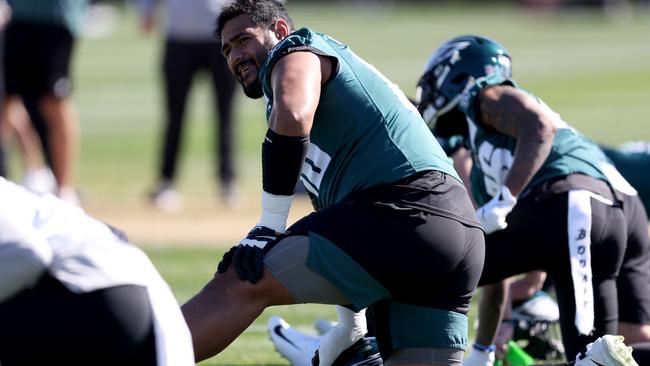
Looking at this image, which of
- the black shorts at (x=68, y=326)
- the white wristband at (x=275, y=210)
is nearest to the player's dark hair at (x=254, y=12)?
the white wristband at (x=275, y=210)

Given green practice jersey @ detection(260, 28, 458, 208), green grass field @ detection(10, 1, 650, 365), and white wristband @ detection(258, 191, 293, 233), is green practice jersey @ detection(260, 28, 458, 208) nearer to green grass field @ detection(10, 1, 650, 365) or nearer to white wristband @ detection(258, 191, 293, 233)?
white wristband @ detection(258, 191, 293, 233)

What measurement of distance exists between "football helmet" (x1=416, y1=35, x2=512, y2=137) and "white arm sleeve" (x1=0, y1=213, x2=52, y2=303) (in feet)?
8.82

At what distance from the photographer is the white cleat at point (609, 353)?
4988mm

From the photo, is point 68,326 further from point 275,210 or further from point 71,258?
point 275,210

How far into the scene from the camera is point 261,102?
67.7ft

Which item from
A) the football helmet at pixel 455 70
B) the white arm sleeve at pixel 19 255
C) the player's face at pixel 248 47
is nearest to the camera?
the white arm sleeve at pixel 19 255

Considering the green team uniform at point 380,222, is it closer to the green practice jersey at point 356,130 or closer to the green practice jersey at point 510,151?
the green practice jersey at point 356,130

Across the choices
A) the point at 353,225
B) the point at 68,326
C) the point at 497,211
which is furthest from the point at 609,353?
the point at 68,326

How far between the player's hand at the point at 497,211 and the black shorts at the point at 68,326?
6.65 feet

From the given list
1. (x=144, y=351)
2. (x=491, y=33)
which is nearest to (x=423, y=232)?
(x=144, y=351)

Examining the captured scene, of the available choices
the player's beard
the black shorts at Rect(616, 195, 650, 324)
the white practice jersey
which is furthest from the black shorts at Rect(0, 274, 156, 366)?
the black shorts at Rect(616, 195, 650, 324)

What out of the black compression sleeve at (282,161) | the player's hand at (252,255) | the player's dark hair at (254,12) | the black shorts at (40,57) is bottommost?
the black shorts at (40,57)

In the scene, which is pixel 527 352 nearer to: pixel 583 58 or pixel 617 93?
pixel 617 93

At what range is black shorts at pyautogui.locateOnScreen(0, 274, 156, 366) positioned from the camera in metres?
3.80
